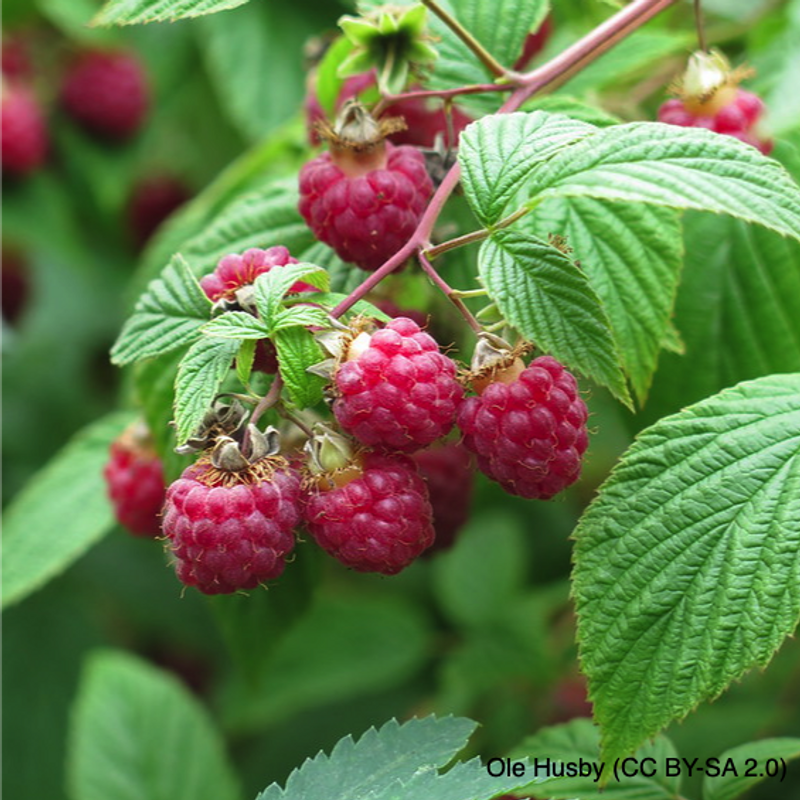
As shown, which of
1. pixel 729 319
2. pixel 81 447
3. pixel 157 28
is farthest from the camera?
pixel 157 28

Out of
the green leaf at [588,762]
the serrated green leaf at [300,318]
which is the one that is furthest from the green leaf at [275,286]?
the green leaf at [588,762]

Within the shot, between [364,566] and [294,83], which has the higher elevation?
[294,83]

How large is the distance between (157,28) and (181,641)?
118 centimetres

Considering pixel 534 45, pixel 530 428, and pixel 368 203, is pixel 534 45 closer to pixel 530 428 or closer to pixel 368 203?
pixel 368 203

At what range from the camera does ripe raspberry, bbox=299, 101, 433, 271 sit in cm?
87

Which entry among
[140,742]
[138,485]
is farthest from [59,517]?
[140,742]

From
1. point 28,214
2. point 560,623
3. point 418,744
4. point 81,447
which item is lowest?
point 560,623

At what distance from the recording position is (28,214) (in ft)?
6.65

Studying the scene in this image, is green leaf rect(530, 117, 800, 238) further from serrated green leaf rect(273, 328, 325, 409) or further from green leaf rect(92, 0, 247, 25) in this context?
green leaf rect(92, 0, 247, 25)

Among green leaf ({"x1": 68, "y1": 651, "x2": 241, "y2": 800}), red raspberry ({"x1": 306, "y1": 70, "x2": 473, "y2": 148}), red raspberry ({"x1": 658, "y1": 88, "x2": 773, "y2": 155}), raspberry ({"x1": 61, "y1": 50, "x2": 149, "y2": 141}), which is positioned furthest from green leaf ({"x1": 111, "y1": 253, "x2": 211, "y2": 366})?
raspberry ({"x1": 61, "y1": 50, "x2": 149, "y2": 141})

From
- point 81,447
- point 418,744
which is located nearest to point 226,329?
point 418,744

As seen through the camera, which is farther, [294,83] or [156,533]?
[294,83]

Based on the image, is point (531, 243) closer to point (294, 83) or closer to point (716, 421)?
point (716, 421)

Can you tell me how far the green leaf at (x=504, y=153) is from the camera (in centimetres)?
78
